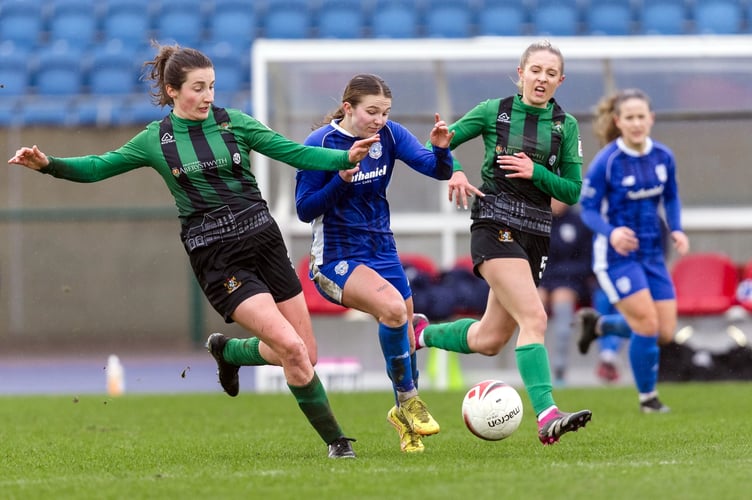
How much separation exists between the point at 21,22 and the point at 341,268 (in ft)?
45.1

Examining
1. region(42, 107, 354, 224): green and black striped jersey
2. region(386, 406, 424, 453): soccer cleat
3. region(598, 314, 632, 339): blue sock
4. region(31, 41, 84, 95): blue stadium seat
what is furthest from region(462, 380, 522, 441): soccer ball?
region(31, 41, 84, 95): blue stadium seat

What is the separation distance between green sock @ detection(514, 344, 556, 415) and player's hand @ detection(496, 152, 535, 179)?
0.86 meters

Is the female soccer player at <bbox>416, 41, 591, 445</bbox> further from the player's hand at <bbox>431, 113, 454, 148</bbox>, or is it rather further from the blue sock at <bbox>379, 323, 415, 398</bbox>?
the blue sock at <bbox>379, 323, 415, 398</bbox>

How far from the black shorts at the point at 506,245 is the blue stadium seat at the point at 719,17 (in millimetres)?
11386

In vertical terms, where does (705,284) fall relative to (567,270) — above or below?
below

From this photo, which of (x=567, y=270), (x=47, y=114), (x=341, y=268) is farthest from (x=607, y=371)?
(x=47, y=114)

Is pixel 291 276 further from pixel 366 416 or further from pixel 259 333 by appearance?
pixel 366 416

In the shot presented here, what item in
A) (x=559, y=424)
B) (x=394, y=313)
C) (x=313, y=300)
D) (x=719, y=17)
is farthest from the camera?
(x=719, y=17)

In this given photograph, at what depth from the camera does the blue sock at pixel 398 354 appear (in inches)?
263

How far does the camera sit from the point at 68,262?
56.5 ft

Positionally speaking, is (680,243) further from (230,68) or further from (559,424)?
(230,68)

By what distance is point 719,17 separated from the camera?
17672 millimetres

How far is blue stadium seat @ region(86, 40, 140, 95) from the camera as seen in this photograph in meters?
17.9

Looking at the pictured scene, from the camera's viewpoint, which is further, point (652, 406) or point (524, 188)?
point (652, 406)
